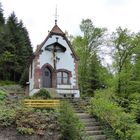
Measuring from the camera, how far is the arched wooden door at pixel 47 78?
30766mm

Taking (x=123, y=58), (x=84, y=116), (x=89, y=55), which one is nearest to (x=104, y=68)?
(x=89, y=55)

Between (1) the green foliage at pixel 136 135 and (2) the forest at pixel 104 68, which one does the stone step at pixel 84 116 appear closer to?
(2) the forest at pixel 104 68

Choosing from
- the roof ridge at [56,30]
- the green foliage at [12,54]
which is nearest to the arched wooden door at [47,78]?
the roof ridge at [56,30]

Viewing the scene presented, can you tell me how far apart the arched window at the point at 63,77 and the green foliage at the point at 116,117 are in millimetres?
10078

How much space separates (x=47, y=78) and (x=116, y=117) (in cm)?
1325

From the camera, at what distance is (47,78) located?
1217 inches

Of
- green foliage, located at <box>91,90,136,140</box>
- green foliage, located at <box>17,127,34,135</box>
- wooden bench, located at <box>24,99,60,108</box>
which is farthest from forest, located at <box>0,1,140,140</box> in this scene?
green foliage, located at <box>17,127,34,135</box>

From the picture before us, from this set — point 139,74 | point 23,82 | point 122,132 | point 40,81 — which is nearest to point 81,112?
point 122,132

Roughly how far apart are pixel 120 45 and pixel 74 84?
6.80 meters

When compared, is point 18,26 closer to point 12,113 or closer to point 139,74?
point 139,74

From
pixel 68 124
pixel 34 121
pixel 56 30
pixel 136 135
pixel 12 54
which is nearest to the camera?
pixel 136 135

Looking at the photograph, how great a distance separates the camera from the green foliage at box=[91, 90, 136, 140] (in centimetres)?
1761

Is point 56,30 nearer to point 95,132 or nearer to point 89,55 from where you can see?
point 89,55

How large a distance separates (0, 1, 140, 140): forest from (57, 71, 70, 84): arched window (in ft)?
10.2
